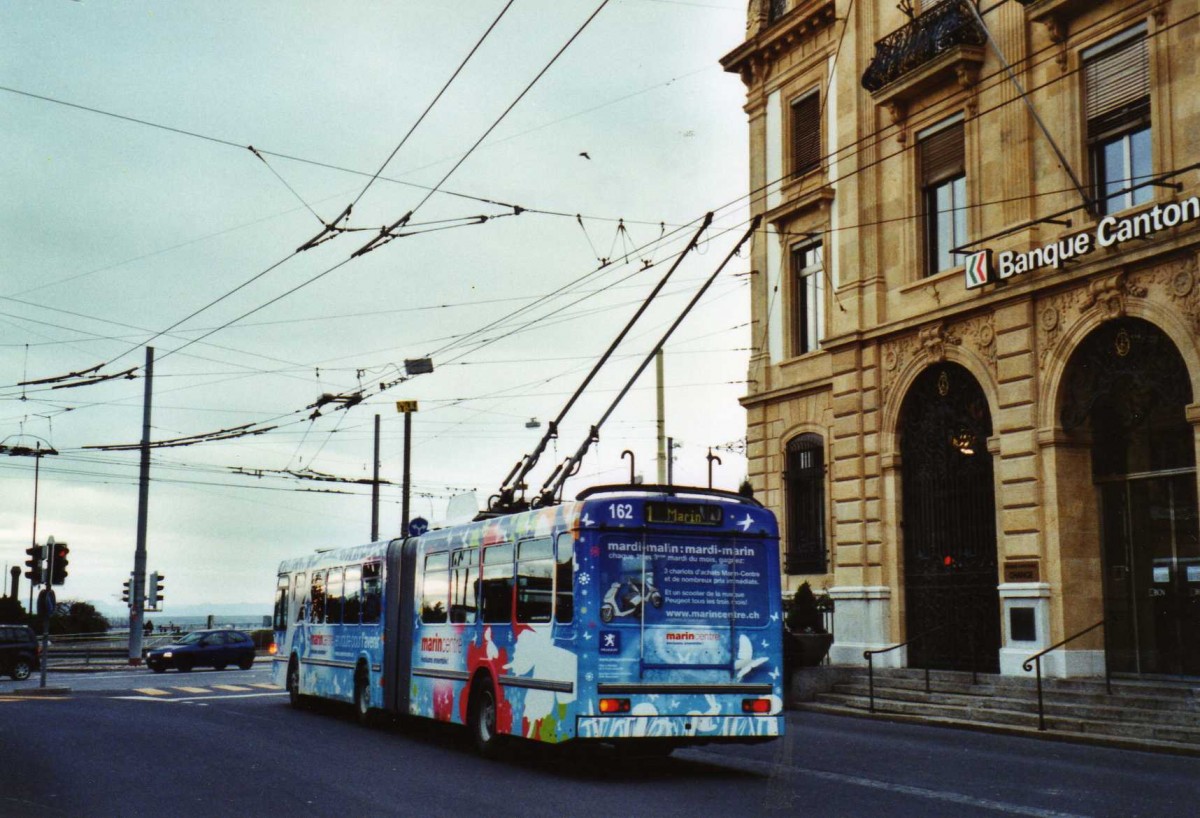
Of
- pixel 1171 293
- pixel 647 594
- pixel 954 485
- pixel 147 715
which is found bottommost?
pixel 147 715

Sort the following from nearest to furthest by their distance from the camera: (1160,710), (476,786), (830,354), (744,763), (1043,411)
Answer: (476,786), (744,763), (1160,710), (1043,411), (830,354)

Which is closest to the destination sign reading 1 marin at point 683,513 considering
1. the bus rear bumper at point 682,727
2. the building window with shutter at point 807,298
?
the bus rear bumper at point 682,727

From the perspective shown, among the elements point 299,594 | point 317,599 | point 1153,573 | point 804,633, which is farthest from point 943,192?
point 299,594

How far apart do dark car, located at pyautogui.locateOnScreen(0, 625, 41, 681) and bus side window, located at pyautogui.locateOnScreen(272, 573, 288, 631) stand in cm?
1442

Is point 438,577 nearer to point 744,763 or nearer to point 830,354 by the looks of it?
point 744,763

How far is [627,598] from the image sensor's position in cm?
1362

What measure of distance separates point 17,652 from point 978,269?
28134mm

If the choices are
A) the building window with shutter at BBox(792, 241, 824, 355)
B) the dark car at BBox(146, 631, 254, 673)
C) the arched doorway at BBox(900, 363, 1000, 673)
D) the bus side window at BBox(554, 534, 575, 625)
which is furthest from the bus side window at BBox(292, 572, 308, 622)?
the dark car at BBox(146, 631, 254, 673)

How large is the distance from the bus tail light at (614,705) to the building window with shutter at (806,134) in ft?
57.3

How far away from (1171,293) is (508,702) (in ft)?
38.1

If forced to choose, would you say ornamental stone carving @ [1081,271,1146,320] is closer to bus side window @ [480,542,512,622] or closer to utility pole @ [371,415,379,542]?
bus side window @ [480,542,512,622]

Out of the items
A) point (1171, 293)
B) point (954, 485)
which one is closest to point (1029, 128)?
point (1171, 293)

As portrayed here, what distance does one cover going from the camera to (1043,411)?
2186 cm

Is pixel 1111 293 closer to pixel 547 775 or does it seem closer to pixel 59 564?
pixel 547 775
